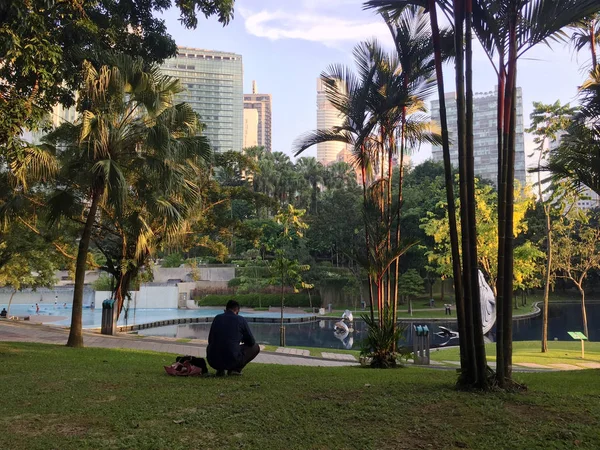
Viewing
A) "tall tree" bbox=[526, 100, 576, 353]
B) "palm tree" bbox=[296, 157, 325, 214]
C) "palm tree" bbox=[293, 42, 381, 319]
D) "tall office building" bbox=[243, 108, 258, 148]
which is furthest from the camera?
"tall office building" bbox=[243, 108, 258, 148]

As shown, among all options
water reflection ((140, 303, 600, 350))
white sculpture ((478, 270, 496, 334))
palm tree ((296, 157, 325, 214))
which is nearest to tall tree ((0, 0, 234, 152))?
white sculpture ((478, 270, 496, 334))

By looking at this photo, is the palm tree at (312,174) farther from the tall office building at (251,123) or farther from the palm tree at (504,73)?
the tall office building at (251,123)

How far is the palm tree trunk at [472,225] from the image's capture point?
185 inches

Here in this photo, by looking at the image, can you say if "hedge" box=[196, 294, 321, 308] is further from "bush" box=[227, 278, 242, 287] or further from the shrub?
the shrub

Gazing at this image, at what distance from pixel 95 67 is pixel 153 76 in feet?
3.80

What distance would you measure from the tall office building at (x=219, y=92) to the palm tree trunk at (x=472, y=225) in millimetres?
93843

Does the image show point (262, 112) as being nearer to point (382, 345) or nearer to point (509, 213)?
point (382, 345)

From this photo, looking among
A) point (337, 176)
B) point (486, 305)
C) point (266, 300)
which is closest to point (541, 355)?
point (486, 305)

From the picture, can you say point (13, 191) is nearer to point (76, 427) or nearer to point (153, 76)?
point (153, 76)

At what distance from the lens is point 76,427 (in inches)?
135

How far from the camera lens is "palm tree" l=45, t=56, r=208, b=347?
8695mm

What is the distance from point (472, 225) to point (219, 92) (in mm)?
101514

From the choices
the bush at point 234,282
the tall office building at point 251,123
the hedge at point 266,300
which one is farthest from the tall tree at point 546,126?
the tall office building at point 251,123

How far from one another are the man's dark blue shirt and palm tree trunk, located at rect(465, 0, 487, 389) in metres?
2.66
